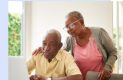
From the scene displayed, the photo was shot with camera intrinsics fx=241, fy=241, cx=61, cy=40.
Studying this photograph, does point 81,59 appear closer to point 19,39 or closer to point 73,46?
point 73,46

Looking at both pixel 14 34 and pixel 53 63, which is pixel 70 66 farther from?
pixel 14 34

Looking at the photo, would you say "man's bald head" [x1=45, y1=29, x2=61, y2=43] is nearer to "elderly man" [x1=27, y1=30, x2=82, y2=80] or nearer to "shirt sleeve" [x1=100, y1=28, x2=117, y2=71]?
A: "elderly man" [x1=27, y1=30, x2=82, y2=80]

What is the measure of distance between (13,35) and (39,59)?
142 millimetres

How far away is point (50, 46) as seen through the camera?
0.96m

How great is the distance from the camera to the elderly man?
947 millimetres

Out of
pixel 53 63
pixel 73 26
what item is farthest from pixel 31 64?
pixel 73 26

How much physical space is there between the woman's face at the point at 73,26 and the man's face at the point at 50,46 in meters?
0.06

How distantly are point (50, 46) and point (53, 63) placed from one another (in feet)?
0.24

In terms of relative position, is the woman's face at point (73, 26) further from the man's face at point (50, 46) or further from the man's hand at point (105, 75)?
the man's hand at point (105, 75)

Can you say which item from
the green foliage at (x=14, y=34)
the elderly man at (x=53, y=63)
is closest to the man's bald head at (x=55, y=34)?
the elderly man at (x=53, y=63)

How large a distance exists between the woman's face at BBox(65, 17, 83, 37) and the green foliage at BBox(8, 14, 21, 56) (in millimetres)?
189

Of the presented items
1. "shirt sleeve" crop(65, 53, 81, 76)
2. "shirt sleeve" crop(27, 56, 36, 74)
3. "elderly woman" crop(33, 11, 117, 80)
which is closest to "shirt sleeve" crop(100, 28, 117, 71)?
"elderly woman" crop(33, 11, 117, 80)

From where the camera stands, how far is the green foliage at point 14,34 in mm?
901

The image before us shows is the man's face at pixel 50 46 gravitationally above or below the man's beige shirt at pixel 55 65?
above
